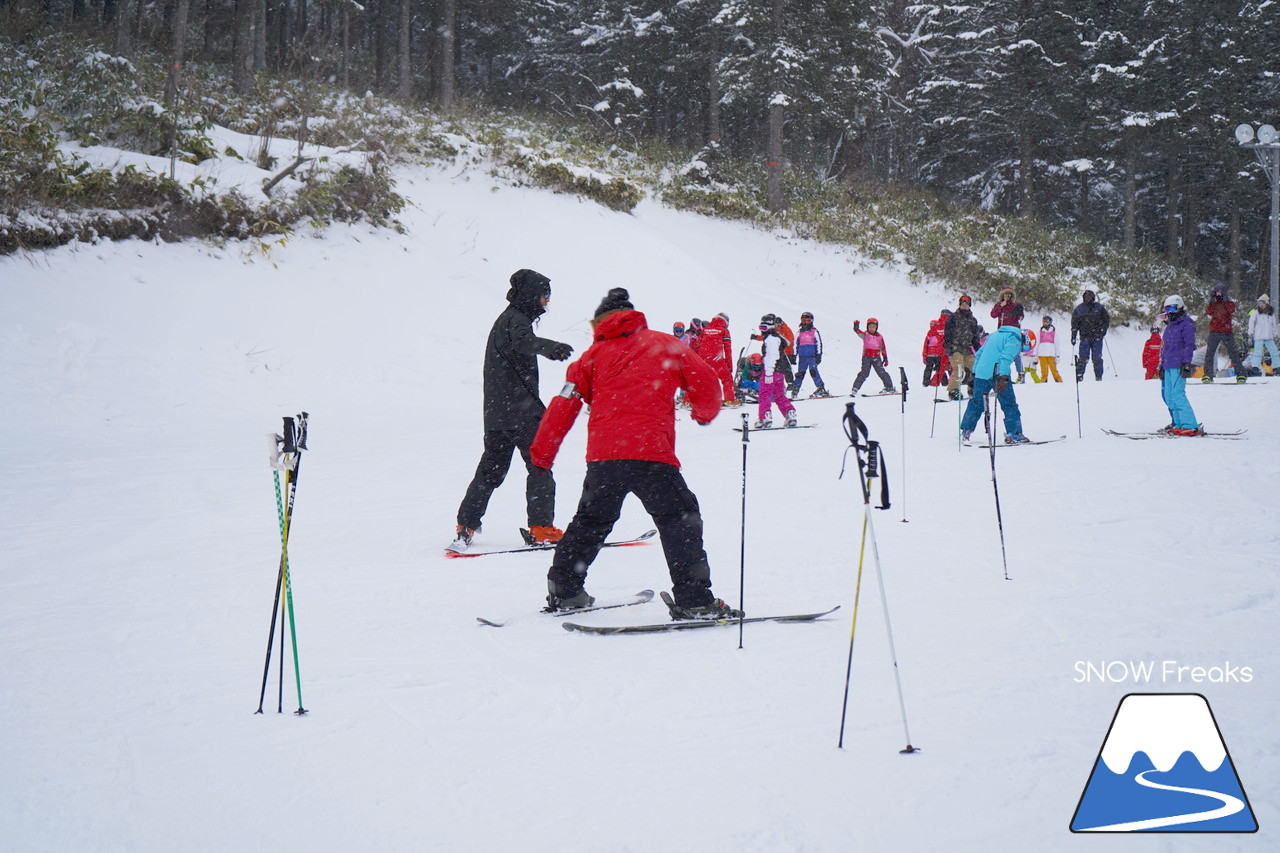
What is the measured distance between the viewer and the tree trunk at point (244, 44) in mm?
21391

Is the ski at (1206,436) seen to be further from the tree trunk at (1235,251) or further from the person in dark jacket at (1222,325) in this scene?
the tree trunk at (1235,251)

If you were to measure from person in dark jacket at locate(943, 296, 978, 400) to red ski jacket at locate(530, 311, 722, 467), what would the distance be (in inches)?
426

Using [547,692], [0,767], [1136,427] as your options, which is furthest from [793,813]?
[1136,427]

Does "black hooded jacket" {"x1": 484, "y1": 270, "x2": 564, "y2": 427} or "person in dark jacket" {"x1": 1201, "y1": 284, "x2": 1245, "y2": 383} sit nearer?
"black hooded jacket" {"x1": 484, "y1": 270, "x2": 564, "y2": 427}

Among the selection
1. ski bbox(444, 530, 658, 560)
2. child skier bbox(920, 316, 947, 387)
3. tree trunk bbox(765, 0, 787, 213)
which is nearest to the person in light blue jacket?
ski bbox(444, 530, 658, 560)

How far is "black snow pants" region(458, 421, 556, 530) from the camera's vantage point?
6.18 m

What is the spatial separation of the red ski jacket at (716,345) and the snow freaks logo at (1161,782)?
1185 cm

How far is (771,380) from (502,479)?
7.05 metres

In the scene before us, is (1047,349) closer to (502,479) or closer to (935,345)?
(935,345)

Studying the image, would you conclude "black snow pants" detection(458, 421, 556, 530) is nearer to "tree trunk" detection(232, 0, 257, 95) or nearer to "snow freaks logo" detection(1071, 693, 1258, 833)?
"snow freaks logo" detection(1071, 693, 1258, 833)

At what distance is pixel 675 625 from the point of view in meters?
4.48

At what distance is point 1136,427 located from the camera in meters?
10.9

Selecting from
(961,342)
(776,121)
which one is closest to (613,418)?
(961,342)

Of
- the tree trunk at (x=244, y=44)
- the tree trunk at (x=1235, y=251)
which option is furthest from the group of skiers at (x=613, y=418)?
the tree trunk at (x=1235, y=251)
